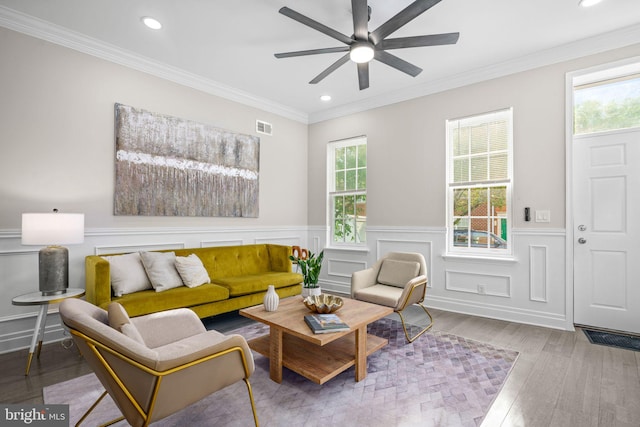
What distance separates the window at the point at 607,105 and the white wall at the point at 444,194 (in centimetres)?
34

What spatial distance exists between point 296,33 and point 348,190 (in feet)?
8.54

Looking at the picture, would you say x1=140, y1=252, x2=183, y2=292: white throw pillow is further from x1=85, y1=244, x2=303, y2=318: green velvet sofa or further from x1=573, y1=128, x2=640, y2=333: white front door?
x1=573, y1=128, x2=640, y2=333: white front door

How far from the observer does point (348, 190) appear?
521cm

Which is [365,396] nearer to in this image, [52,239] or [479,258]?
[479,258]

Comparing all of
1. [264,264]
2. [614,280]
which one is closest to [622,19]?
[614,280]

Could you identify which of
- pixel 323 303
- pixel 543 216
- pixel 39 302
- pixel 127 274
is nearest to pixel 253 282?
pixel 127 274

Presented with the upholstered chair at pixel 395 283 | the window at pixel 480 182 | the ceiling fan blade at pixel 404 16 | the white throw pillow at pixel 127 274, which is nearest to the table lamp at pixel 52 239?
the white throw pillow at pixel 127 274

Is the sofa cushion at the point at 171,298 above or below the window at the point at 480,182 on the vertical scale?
below

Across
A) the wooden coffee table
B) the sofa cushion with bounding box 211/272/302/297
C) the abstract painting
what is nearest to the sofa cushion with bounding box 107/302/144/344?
the wooden coffee table

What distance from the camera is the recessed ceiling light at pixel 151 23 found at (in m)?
2.91

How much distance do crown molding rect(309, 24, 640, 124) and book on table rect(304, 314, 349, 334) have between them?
3.44 meters

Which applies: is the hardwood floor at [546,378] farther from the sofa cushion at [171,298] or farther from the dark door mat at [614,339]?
the sofa cushion at [171,298]

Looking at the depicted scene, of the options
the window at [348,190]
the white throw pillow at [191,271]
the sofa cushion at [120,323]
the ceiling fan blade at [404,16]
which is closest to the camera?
the sofa cushion at [120,323]

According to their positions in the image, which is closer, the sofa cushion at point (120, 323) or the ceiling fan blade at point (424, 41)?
the sofa cushion at point (120, 323)
